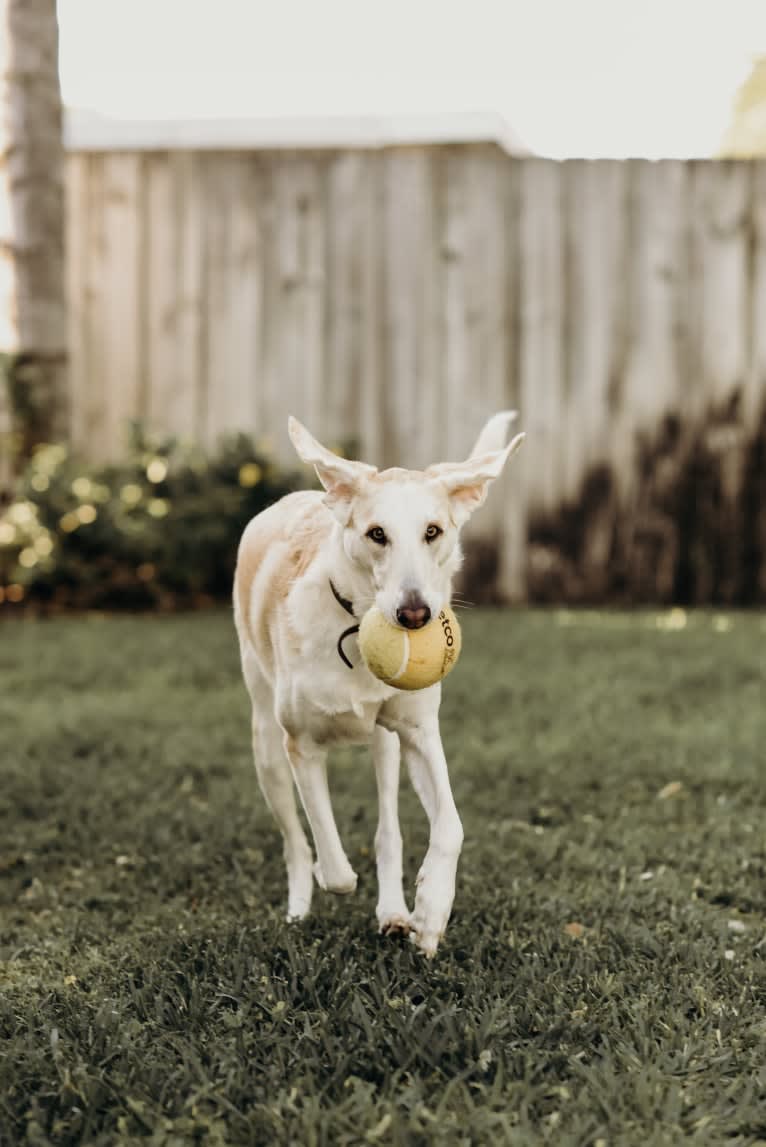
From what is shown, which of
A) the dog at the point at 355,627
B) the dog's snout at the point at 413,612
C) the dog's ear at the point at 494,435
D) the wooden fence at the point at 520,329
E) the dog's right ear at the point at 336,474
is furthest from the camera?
the wooden fence at the point at 520,329

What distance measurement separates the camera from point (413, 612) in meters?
3.00

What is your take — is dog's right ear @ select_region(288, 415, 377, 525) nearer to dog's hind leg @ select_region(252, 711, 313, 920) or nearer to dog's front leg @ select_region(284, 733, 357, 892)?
dog's front leg @ select_region(284, 733, 357, 892)

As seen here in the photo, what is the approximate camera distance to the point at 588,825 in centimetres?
478

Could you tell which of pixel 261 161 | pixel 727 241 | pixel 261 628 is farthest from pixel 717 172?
pixel 261 628

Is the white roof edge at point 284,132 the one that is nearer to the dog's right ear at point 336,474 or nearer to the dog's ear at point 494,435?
the dog's ear at point 494,435

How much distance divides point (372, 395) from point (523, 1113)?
641cm

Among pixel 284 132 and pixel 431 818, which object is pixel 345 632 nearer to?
pixel 431 818

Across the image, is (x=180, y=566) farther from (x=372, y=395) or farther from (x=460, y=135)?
(x=460, y=135)

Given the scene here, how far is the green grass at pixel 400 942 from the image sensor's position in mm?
2701

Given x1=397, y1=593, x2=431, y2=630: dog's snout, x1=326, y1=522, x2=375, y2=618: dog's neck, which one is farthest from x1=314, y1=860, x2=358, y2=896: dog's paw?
x1=397, y1=593, x2=431, y2=630: dog's snout

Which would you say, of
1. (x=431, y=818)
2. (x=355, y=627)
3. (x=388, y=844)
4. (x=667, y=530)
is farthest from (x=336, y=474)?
(x=667, y=530)

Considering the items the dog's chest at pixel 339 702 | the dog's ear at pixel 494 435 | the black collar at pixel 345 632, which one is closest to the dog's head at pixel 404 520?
the black collar at pixel 345 632

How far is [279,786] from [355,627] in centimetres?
83

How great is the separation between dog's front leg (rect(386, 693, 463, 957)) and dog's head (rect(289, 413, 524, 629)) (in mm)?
340
